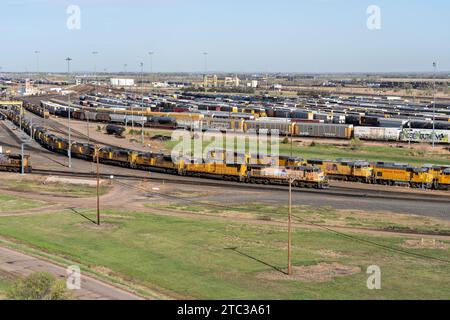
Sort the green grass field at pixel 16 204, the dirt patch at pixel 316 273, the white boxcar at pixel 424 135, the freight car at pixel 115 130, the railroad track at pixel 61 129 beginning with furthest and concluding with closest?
1. the freight car at pixel 115 130
2. the railroad track at pixel 61 129
3. the white boxcar at pixel 424 135
4. the green grass field at pixel 16 204
5. the dirt patch at pixel 316 273

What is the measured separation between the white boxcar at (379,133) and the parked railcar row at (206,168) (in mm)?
45236

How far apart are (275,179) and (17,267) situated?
138 feet

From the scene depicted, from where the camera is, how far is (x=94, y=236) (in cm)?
4931

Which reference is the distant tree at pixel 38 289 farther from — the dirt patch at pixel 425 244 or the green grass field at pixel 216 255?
the dirt patch at pixel 425 244

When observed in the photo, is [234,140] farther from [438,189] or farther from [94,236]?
[94,236]

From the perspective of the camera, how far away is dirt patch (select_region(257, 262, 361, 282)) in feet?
127

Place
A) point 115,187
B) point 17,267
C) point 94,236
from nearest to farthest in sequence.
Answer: point 17,267 < point 94,236 < point 115,187

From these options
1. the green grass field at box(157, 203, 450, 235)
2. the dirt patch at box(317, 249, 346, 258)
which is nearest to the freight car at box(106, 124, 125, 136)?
the green grass field at box(157, 203, 450, 235)

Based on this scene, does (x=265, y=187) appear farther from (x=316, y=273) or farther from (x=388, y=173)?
(x=316, y=273)

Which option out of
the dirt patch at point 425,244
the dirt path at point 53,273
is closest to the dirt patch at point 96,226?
the dirt path at point 53,273

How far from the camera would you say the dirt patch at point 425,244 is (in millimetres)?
46781
